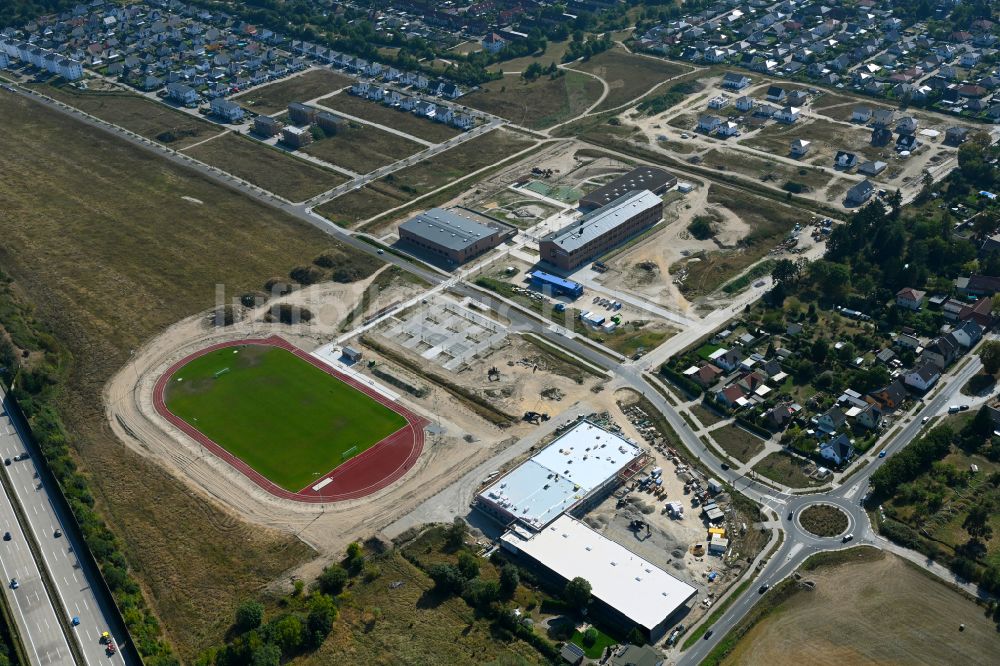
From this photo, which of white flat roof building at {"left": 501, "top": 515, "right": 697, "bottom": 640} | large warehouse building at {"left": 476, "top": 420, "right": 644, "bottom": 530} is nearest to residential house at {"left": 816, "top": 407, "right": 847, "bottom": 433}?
large warehouse building at {"left": 476, "top": 420, "right": 644, "bottom": 530}

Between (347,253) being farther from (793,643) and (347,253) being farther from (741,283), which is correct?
(793,643)

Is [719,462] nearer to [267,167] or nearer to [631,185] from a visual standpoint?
[631,185]

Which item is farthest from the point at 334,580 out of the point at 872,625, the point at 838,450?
the point at 838,450

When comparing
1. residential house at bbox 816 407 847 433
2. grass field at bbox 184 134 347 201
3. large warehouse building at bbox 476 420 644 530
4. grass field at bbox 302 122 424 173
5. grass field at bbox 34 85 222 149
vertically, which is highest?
residential house at bbox 816 407 847 433

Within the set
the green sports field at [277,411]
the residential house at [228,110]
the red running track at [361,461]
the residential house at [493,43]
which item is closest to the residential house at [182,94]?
the residential house at [228,110]

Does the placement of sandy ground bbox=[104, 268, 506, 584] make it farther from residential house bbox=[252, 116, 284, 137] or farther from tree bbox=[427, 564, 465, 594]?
residential house bbox=[252, 116, 284, 137]

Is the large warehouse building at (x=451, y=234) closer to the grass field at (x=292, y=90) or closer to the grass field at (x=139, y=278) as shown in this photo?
the grass field at (x=139, y=278)
